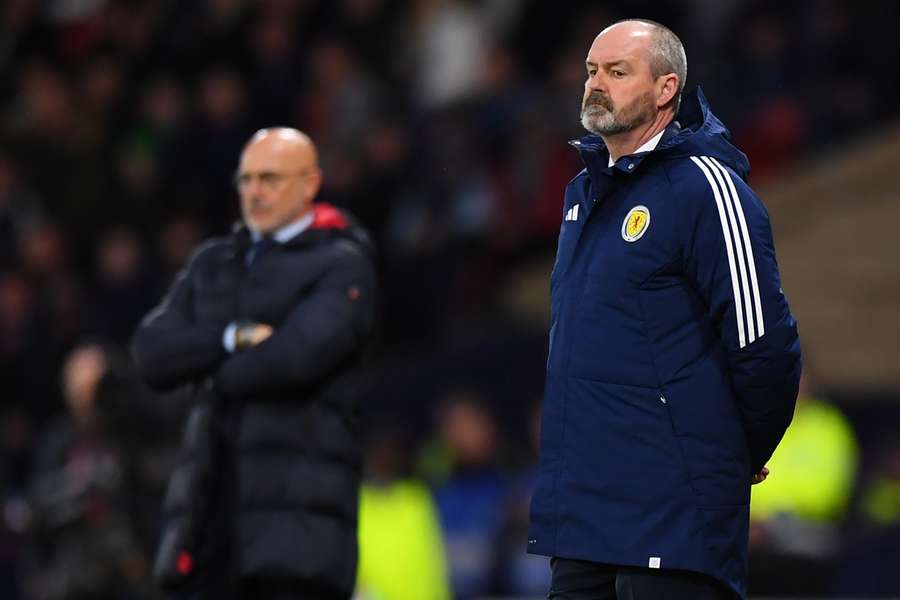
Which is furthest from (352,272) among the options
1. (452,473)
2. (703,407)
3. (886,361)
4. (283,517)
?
(886,361)

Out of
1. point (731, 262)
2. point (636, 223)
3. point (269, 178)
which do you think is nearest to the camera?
point (731, 262)

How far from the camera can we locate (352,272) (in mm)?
6176

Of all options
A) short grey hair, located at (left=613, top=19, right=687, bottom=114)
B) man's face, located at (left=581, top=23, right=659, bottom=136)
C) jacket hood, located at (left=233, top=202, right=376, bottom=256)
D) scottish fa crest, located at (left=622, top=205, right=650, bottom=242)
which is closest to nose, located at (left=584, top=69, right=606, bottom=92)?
man's face, located at (left=581, top=23, right=659, bottom=136)

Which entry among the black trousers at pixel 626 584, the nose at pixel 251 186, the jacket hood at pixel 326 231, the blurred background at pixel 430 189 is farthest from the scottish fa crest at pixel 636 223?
the blurred background at pixel 430 189

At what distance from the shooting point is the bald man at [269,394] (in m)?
5.95

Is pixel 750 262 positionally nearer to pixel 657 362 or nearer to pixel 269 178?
pixel 657 362

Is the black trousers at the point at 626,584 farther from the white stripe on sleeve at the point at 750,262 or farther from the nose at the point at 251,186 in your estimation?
the nose at the point at 251,186

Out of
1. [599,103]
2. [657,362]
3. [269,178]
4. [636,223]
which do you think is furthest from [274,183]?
[657,362]

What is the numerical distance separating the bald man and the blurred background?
12.5ft

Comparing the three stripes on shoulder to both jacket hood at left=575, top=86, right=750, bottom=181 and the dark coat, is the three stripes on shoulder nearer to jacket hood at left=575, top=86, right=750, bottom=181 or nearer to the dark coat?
jacket hood at left=575, top=86, right=750, bottom=181

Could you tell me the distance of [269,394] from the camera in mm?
5988

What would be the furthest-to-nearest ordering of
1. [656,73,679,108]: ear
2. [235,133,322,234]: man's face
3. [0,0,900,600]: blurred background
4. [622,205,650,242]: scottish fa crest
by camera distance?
[0,0,900,600]: blurred background → [235,133,322,234]: man's face → [656,73,679,108]: ear → [622,205,650,242]: scottish fa crest

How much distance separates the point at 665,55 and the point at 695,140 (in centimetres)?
22

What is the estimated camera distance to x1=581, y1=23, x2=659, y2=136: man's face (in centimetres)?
479
